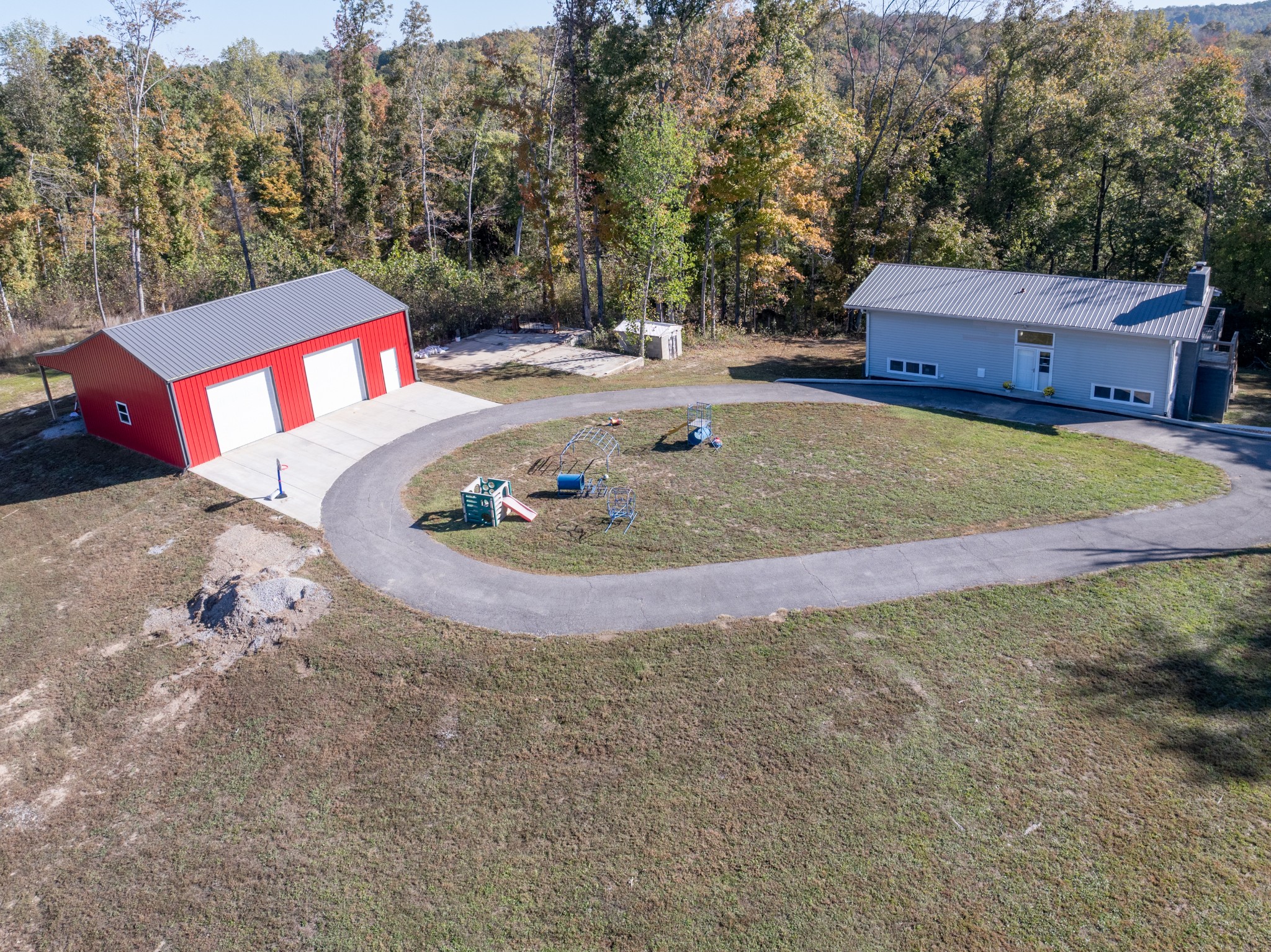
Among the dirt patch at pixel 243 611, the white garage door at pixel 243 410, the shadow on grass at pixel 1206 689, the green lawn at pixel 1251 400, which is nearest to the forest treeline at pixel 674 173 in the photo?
the green lawn at pixel 1251 400

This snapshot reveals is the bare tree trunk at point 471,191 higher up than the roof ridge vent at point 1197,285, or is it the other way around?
the bare tree trunk at point 471,191

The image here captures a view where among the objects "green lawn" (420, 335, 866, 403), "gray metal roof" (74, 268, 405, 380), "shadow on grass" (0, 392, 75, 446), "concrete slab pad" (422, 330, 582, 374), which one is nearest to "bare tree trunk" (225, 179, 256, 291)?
"gray metal roof" (74, 268, 405, 380)

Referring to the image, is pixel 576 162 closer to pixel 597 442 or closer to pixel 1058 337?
pixel 597 442

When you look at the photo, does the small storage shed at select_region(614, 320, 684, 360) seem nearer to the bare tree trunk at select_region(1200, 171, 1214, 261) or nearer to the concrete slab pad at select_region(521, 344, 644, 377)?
the concrete slab pad at select_region(521, 344, 644, 377)

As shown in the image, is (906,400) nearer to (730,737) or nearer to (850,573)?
(850,573)

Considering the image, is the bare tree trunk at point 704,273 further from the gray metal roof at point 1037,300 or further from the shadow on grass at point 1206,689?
the shadow on grass at point 1206,689
